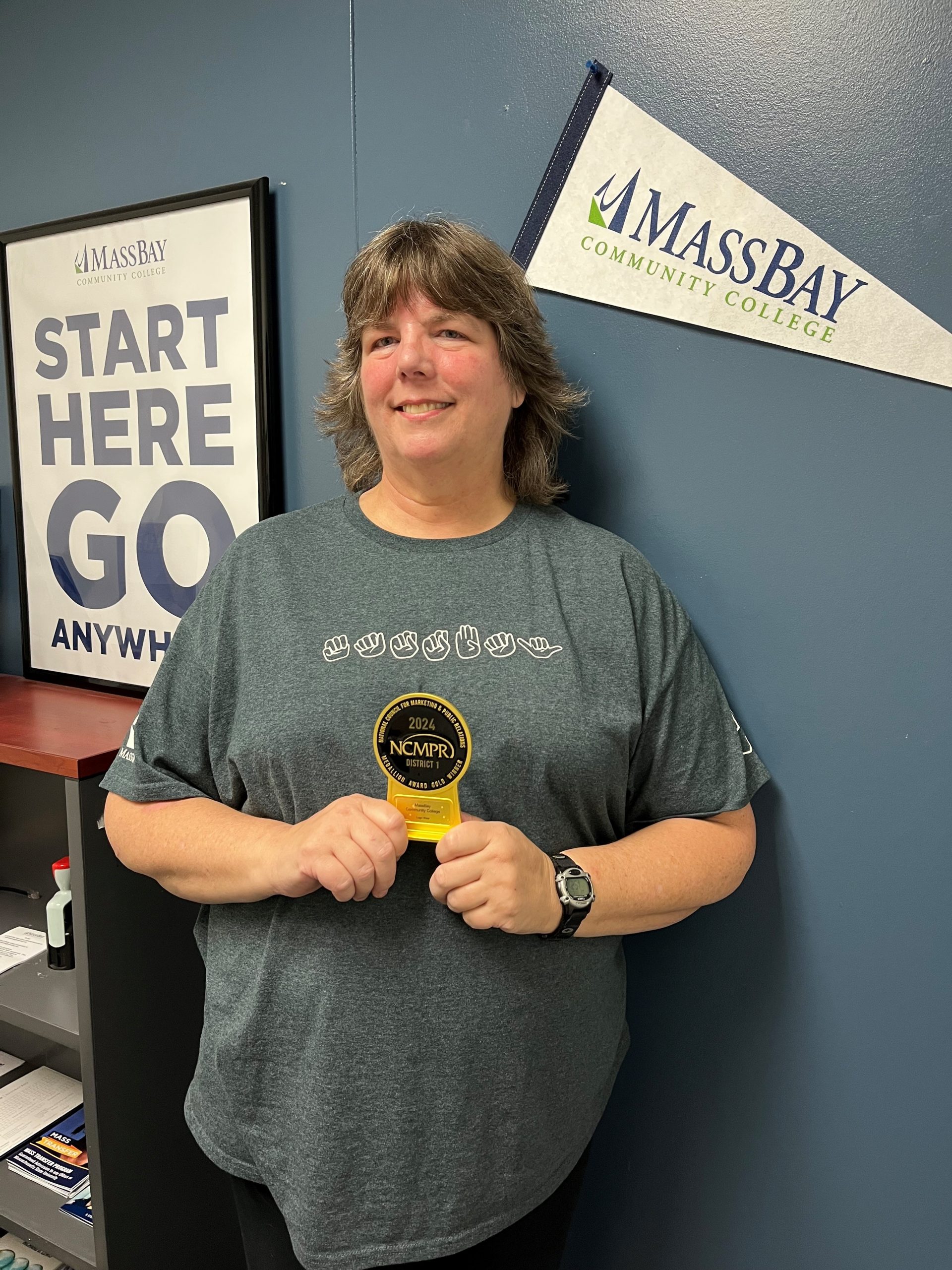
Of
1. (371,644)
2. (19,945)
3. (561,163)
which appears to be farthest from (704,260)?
(19,945)

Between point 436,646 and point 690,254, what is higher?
point 690,254

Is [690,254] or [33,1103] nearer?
[690,254]

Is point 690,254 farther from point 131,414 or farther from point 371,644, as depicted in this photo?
point 131,414

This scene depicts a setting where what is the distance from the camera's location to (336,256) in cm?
150

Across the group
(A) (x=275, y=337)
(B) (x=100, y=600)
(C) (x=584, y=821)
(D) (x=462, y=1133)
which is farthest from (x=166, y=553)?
(D) (x=462, y=1133)

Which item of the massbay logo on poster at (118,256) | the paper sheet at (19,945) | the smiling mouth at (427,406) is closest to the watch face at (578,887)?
the smiling mouth at (427,406)

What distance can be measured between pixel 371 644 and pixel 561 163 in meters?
0.76

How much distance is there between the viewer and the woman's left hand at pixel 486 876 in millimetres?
903

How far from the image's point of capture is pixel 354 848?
2.97ft

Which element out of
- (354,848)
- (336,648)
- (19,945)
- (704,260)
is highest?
(704,260)

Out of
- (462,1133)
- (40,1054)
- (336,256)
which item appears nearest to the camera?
(462,1133)

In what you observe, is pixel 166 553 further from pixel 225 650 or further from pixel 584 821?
pixel 584 821

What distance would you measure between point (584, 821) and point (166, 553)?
3.30ft

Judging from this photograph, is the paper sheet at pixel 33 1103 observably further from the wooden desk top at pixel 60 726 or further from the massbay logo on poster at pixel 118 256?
the massbay logo on poster at pixel 118 256
